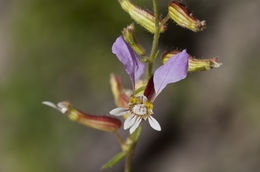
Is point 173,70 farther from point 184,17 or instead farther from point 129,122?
point 129,122

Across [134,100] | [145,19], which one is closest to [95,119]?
[134,100]

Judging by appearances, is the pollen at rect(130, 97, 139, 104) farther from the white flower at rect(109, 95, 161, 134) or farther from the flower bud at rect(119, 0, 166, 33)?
the flower bud at rect(119, 0, 166, 33)

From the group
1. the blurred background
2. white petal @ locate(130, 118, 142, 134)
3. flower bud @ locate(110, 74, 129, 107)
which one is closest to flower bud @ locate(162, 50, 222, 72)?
white petal @ locate(130, 118, 142, 134)

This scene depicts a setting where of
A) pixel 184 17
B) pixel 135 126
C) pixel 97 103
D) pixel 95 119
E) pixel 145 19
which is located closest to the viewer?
pixel 184 17

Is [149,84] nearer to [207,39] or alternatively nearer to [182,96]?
[182,96]

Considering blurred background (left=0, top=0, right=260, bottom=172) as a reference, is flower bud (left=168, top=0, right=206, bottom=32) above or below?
below

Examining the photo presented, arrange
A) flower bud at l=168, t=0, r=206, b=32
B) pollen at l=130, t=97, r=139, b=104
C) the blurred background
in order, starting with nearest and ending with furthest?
flower bud at l=168, t=0, r=206, b=32
pollen at l=130, t=97, r=139, b=104
the blurred background

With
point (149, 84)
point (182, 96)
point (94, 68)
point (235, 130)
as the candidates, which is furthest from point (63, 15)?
point (149, 84)
